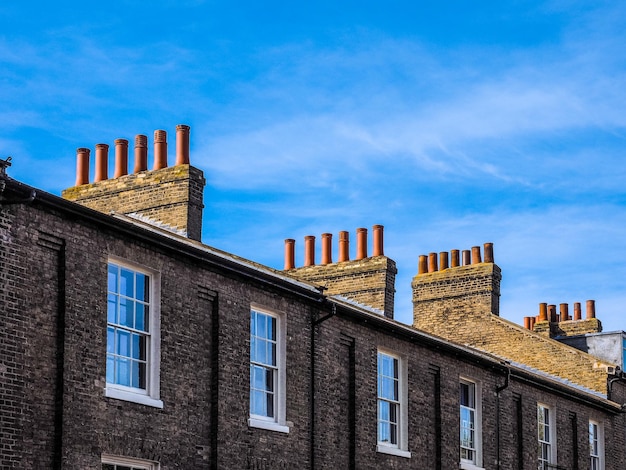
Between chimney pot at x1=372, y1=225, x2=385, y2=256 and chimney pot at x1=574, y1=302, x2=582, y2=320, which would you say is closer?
chimney pot at x1=372, y1=225, x2=385, y2=256

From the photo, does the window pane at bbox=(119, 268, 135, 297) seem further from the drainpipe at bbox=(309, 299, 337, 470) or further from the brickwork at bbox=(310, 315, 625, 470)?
the brickwork at bbox=(310, 315, 625, 470)

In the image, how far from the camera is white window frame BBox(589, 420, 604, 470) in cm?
3759

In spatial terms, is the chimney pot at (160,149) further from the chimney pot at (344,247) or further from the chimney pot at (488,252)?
the chimney pot at (488,252)

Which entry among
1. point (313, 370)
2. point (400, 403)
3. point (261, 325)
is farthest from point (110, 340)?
point (400, 403)

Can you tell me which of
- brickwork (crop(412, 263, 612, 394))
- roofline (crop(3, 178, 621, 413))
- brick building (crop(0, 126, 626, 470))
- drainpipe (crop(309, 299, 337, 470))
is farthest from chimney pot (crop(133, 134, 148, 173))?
brickwork (crop(412, 263, 612, 394))

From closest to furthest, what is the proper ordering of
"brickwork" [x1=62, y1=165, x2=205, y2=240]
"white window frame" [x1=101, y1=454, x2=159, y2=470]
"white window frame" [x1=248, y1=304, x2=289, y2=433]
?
"white window frame" [x1=101, y1=454, x2=159, y2=470]
"white window frame" [x1=248, y1=304, x2=289, y2=433]
"brickwork" [x1=62, y1=165, x2=205, y2=240]

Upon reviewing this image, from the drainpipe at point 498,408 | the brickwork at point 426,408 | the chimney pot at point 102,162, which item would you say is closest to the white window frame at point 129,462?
the brickwork at point 426,408

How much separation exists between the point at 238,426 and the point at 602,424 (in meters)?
18.8

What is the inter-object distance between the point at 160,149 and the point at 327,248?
11.3 metres

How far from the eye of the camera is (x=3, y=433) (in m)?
17.8

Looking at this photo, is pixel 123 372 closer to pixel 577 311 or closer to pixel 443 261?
pixel 443 261

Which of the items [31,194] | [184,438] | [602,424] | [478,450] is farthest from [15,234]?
[602,424]

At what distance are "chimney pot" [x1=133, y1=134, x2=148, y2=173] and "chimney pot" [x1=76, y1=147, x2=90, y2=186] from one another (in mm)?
1246

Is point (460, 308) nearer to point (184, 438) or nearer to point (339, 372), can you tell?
point (339, 372)
